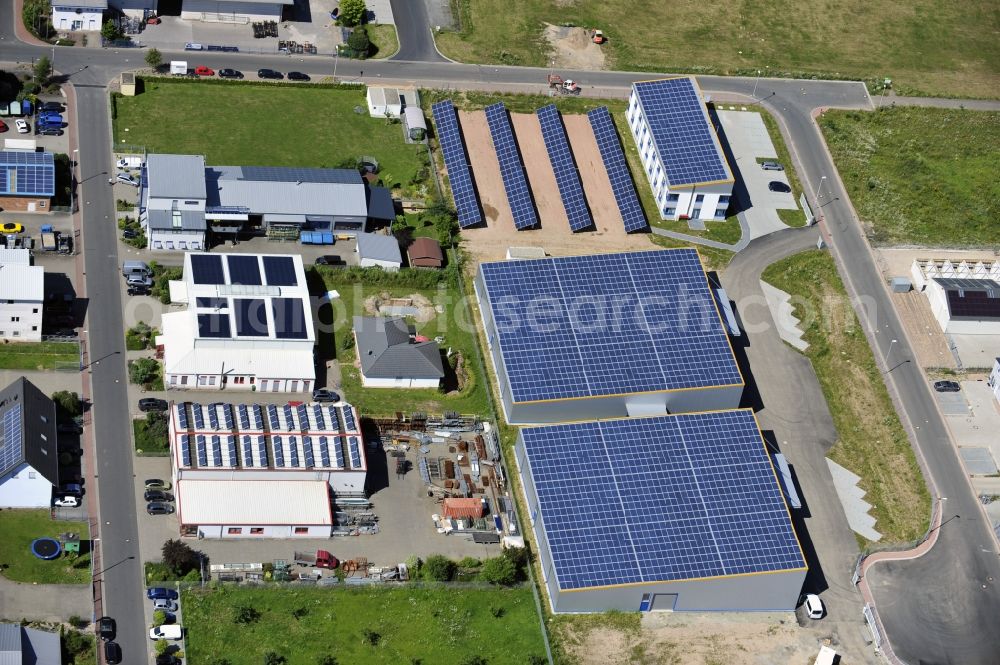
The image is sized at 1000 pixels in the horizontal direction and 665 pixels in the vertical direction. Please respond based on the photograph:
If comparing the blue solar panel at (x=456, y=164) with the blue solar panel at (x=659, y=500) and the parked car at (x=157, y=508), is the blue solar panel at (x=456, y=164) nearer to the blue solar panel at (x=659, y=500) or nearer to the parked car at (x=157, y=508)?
the blue solar panel at (x=659, y=500)

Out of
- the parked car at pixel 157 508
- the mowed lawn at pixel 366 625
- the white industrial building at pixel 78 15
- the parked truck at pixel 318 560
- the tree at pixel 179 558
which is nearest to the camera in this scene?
the mowed lawn at pixel 366 625

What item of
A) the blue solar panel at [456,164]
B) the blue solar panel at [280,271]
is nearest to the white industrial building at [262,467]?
the blue solar panel at [280,271]

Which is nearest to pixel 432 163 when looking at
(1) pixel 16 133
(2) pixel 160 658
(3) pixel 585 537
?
(1) pixel 16 133

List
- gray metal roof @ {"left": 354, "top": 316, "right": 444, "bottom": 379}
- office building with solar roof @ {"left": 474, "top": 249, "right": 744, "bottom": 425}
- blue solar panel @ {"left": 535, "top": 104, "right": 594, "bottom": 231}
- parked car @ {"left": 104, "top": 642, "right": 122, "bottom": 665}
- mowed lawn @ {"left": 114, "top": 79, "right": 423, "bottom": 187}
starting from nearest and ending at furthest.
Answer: parked car @ {"left": 104, "top": 642, "right": 122, "bottom": 665}, office building with solar roof @ {"left": 474, "top": 249, "right": 744, "bottom": 425}, gray metal roof @ {"left": 354, "top": 316, "right": 444, "bottom": 379}, blue solar panel @ {"left": 535, "top": 104, "right": 594, "bottom": 231}, mowed lawn @ {"left": 114, "top": 79, "right": 423, "bottom": 187}

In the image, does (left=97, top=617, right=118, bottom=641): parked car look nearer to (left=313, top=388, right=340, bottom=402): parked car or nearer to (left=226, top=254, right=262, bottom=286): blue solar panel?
(left=313, top=388, right=340, bottom=402): parked car

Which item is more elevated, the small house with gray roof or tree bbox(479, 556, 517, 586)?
the small house with gray roof

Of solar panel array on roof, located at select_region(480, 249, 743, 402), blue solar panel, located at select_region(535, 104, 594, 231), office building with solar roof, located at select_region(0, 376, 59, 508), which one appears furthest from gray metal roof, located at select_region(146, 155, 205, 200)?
blue solar panel, located at select_region(535, 104, 594, 231)

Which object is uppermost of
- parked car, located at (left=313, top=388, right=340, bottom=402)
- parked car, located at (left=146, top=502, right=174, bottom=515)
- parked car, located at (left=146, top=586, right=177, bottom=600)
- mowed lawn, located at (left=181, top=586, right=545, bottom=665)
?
parked car, located at (left=313, top=388, right=340, bottom=402)
